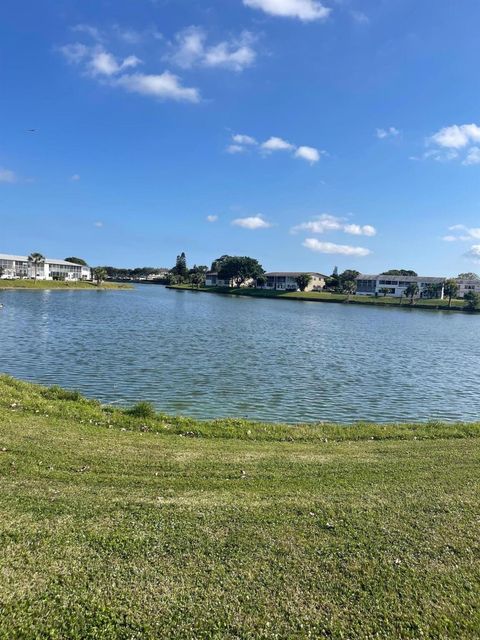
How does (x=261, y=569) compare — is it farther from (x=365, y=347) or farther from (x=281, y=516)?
(x=365, y=347)

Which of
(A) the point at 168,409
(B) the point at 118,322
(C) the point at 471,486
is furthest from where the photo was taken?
(B) the point at 118,322

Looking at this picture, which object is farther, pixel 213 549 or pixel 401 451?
pixel 401 451

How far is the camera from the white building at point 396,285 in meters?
170

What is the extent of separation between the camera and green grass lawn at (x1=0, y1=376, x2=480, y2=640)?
5.10 m

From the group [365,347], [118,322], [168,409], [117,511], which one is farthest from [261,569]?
[118,322]

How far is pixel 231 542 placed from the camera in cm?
661

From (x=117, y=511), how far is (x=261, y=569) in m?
2.58

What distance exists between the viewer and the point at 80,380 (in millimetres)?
23516

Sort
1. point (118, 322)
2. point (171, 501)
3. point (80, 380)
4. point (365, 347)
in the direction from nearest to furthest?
point (171, 501), point (80, 380), point (365, 347), point (118, 322)

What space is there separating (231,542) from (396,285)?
193 m

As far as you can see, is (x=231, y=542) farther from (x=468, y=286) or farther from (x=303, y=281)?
(x=468, y=286)

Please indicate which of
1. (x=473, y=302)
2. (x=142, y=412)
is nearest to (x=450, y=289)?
(x=473, y=302)

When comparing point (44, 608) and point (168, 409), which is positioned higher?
point (44, 608)

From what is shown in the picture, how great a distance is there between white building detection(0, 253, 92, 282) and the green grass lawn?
16828cm
